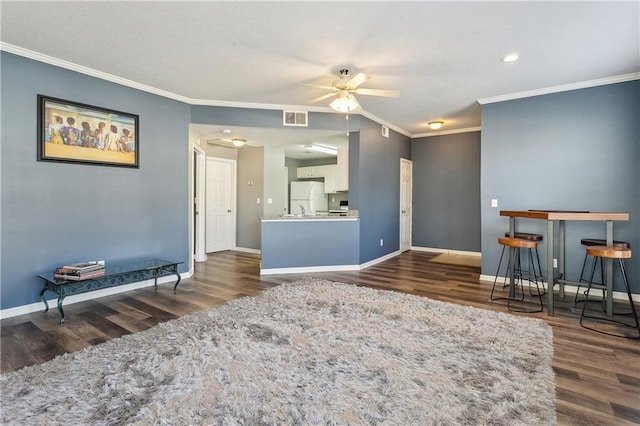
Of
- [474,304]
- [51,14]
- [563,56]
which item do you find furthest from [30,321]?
[563,56]

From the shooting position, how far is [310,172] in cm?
852

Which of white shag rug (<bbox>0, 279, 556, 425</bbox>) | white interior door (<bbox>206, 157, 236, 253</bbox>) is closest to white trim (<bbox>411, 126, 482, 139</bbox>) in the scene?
white interior door (<bbox>206, 157, 236, 253</bbox>)

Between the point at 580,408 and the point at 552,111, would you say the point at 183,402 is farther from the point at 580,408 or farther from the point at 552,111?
the point at 552,111

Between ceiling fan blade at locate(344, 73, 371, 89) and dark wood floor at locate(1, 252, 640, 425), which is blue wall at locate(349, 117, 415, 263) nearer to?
dark wood floor at locate(1, 252, 640, 425)

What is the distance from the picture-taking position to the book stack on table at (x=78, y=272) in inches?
122

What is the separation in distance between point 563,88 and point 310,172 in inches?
225

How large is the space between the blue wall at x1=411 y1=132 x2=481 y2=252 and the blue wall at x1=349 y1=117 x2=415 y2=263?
0.72 metres

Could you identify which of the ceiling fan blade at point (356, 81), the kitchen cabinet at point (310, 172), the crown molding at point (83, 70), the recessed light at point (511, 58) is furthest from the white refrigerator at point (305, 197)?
the recessed light at point (511, 58)

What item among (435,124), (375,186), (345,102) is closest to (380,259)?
(375,186)

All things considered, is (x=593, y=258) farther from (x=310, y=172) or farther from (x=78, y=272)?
(x=310, y=172)

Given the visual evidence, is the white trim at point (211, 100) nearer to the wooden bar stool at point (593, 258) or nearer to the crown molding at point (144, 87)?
the crown molding at point (144, 87)

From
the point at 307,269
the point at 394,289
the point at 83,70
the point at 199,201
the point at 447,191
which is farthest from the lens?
the point at 447,191

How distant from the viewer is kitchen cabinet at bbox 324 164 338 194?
8.03 metres

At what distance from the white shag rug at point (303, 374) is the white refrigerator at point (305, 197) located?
198 inches
